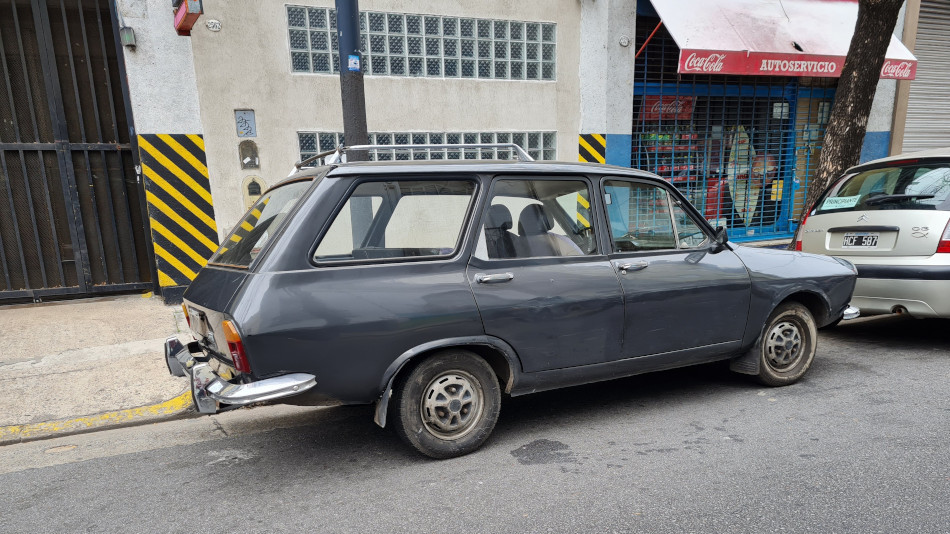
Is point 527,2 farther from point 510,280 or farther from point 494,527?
point 494,527

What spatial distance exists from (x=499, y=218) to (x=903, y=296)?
390cm

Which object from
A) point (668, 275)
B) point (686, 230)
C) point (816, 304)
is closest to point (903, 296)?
point (816, 304)

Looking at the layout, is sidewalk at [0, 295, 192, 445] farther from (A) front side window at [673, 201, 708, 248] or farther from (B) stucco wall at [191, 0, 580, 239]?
(A) front side window at [673, 201, 708, 248]

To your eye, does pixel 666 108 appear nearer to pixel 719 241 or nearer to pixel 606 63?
pixel 606 63

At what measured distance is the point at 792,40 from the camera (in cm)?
939

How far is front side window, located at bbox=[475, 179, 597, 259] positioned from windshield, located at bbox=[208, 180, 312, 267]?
3.68 ft

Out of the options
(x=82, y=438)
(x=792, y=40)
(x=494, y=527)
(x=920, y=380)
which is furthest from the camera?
(x=792, y=40)

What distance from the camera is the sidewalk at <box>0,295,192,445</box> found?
4.25 m

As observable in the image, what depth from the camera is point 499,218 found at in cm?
348

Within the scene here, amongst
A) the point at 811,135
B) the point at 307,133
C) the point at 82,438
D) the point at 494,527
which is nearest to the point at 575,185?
the point at 494,527

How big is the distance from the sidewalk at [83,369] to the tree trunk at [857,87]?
7.30 m

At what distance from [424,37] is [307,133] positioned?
2.20 m

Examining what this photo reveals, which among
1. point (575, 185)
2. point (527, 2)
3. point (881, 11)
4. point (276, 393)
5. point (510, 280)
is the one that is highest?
point (527, 2)

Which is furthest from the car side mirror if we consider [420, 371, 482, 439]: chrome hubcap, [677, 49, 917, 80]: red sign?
[677, 49, 917, 80]: red sign
